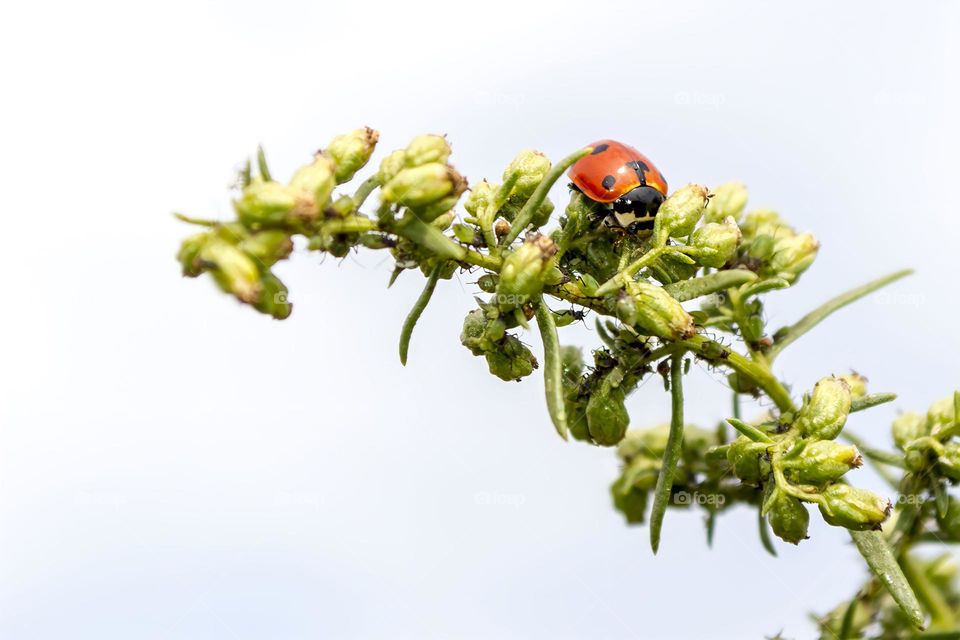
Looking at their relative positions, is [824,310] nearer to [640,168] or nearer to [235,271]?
[640,168]

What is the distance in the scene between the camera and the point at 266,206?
3.34 m

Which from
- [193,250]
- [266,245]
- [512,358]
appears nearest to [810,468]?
[512,358]

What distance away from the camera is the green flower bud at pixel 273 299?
11.2ft

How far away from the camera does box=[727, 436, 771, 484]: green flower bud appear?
4.27 metres

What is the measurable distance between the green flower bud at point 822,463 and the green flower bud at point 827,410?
0.11 meters

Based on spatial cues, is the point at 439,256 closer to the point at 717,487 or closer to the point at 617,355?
the point at 617,355

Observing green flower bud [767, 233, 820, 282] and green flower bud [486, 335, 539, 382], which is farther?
green flower bud [767, 233, 820, 282]

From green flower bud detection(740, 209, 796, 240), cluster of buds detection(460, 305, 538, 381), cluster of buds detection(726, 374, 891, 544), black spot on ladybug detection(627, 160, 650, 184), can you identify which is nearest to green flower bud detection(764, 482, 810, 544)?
cluster of buds detection(726, 374, 891, 544)

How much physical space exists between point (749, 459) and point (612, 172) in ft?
4.23

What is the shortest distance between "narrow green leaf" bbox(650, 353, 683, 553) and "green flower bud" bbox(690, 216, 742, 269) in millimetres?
395

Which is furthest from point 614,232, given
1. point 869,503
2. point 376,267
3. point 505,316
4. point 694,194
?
point 869,503

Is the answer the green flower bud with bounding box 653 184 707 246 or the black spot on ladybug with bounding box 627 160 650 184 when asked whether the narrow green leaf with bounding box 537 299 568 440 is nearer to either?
the green flower bud with bounding box 653 184 707 246

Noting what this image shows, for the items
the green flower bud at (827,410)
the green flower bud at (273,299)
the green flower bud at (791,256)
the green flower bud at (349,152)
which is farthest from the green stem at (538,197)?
the green flower bud at (791,256)

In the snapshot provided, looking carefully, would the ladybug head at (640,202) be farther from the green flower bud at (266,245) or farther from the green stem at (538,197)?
the green flower bud at (266,245)
